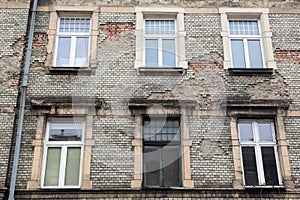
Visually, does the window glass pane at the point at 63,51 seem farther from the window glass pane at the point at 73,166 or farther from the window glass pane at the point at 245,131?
the window glass pane at the point at 245,131

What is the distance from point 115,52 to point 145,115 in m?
2.19

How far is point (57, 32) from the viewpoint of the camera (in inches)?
499

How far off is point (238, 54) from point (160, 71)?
96.7 inches

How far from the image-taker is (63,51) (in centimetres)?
1248

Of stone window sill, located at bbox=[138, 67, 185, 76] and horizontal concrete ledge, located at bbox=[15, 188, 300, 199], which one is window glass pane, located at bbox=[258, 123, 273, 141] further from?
stone window sill, located at bbox=[138, 67, 185, 76]

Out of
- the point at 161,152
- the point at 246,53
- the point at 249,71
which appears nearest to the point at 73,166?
the point at 161,152

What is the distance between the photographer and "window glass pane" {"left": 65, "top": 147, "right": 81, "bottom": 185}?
421 inches

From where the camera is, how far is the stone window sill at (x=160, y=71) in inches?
471

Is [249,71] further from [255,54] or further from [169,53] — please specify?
[169,53]

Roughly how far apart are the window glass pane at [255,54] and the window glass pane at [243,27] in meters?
0.36

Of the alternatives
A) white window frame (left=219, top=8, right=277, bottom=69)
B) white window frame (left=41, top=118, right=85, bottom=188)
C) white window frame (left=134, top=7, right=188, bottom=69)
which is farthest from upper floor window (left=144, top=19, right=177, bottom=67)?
white window frame (left=41, top=118, right=85, bottom=188)

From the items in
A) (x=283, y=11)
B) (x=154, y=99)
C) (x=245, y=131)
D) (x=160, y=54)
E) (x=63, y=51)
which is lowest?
(x=245, y=131)

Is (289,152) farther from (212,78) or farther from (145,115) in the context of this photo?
(145,115)

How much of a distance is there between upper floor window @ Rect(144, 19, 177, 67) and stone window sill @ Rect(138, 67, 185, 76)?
30 centimetres
